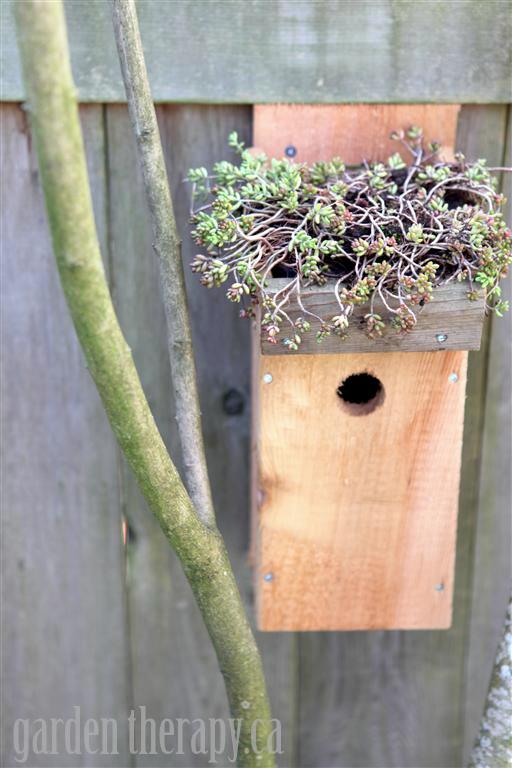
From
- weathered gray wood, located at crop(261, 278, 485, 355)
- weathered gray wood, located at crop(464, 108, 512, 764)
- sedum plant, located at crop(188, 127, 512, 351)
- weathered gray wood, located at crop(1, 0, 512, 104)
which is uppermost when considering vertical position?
weathered gray wood, located at crop(1, 0, 512, 104)

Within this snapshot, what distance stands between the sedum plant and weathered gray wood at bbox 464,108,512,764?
0.29 metres

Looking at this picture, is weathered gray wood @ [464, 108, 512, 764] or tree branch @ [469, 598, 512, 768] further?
weathered gray wood @ [464, 108, 512, 764]

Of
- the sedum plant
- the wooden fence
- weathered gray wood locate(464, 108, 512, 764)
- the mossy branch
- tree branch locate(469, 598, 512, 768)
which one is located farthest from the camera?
weathered gray wood locate(464, 108, 512, 764)

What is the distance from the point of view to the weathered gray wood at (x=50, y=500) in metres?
1.16

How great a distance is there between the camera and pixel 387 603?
1126 mm

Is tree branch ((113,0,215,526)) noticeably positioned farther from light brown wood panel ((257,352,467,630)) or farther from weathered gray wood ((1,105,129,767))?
weathered gray wood ((1,105,129,767))

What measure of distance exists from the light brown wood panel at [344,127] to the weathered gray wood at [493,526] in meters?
0.15

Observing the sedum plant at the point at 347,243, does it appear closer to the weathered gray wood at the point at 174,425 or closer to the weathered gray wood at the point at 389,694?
the weathered gray wood at the point at 174,425

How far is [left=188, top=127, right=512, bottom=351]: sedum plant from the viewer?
0.87 metres

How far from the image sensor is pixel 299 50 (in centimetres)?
107

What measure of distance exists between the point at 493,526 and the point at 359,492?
387mm

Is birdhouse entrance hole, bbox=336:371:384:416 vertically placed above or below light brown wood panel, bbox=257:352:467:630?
above

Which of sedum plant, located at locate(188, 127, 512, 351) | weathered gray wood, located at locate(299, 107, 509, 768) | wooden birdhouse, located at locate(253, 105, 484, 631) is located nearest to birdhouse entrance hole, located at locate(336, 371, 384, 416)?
wooden birdhouse, located at locate(253, 105, 484, 631)

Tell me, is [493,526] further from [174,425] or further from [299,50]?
[299,50]
